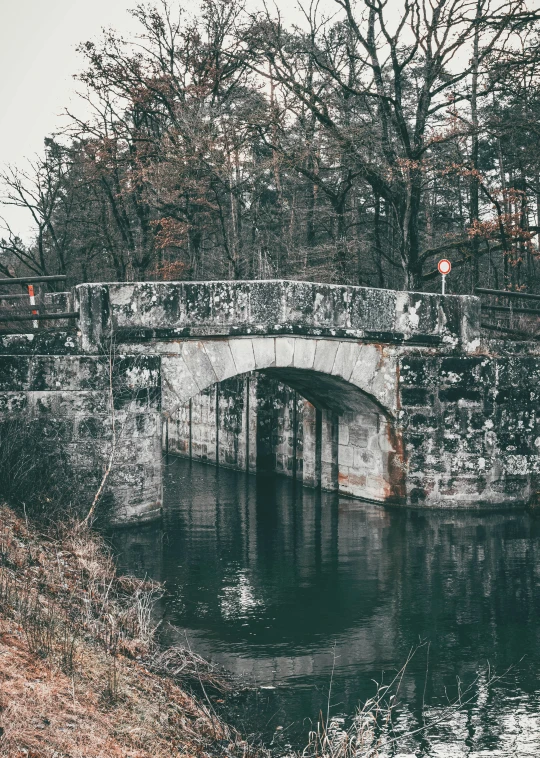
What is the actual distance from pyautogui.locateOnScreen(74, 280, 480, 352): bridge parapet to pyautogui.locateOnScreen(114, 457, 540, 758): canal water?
2.28 m

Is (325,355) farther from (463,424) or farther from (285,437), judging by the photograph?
(285,437)

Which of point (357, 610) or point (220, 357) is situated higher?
point (220, 357)

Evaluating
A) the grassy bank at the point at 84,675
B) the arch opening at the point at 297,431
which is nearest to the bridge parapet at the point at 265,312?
the arch opening at the point at 297,431

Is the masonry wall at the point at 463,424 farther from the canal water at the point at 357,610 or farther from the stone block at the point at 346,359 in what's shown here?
the stone block at the point at 346,359

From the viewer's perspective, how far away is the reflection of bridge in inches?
369

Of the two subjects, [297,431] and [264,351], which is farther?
[297,431]

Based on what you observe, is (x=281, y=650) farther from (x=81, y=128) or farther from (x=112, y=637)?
(x=81, y=128)

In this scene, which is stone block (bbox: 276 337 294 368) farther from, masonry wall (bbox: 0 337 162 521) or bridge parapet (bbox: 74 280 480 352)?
masonry wall (bbox: 0 337 162 521)

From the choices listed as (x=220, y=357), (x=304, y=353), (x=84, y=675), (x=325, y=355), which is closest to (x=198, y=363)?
(x=220, y=357)

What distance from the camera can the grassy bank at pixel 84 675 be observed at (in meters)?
4.01

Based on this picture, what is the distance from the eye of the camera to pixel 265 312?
10.1m

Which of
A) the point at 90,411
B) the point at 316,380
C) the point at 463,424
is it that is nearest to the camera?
the point at 90,411

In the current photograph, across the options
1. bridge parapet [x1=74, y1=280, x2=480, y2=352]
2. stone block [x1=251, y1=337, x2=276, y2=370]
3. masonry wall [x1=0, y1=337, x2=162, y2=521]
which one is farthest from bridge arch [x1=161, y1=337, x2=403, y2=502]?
masonry wall [x1=0, y1=337, x2=162, y2=521]

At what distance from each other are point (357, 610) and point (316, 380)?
4.29m
